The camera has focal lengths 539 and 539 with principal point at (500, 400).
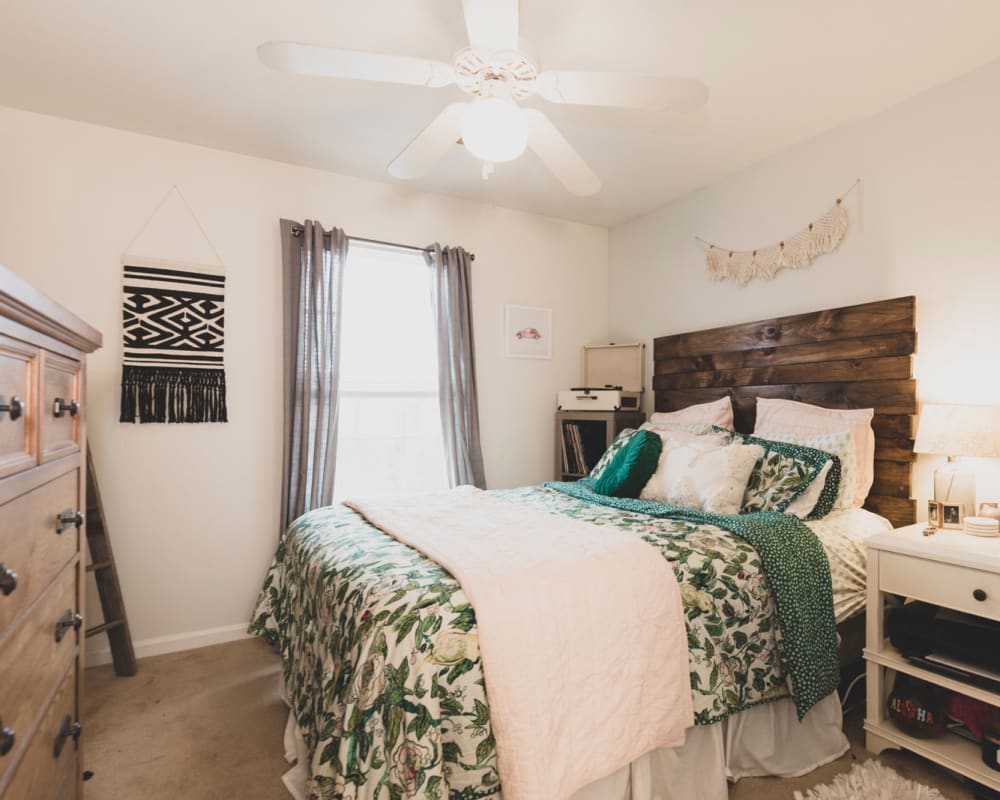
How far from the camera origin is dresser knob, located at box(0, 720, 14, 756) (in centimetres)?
82

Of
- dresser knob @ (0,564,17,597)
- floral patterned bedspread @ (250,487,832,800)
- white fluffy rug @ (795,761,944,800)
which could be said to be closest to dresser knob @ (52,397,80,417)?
dresser knob @ (0,564,17,597)

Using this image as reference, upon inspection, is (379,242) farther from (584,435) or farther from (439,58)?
(584,435)

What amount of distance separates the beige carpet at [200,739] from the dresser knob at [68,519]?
961 mm

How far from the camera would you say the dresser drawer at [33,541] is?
2.98ft

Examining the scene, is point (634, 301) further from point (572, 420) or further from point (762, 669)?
point (762, 669)

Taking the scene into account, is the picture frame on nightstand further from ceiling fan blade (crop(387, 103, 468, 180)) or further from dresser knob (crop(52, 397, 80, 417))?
dresser knob (crop(52, 397, 80, 417))

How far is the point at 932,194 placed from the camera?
2.27 metres

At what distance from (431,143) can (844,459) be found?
2.04m

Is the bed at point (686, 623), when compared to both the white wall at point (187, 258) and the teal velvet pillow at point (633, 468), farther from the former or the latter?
the white wall at point (187, 258)

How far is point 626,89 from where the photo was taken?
1613 millimetres

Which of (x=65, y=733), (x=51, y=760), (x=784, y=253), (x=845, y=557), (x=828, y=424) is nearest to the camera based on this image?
(x=51, y=760)

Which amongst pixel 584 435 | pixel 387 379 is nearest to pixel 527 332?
pixel 584 435

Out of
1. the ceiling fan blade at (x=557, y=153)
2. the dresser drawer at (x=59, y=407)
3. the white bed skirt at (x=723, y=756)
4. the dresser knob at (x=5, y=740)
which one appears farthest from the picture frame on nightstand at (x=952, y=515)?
the dresser drawer at (x=59, y=407)

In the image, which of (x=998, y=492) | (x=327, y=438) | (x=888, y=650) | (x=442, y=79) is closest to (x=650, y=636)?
(x=888, y=650)
